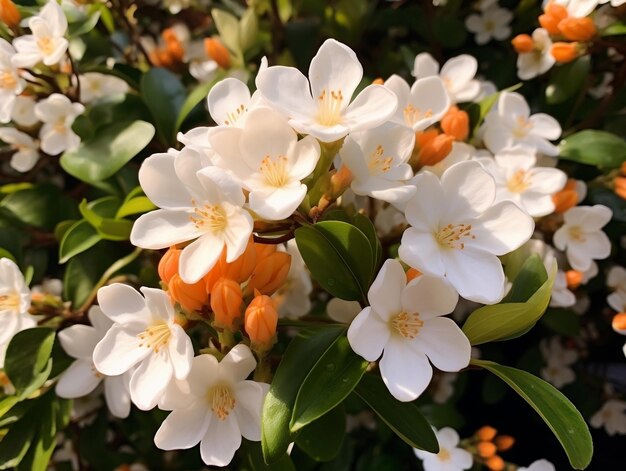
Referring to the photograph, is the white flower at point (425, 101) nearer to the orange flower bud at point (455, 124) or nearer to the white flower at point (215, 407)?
the orange flower bud at point (455, 124)

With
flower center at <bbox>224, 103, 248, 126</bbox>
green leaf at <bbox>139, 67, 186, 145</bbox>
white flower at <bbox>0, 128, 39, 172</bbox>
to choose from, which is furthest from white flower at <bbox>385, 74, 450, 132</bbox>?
white flower at <bbox>0, 128, 39, 172</bbox>

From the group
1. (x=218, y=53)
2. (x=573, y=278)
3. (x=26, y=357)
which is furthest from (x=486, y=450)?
(x=218, y=53)

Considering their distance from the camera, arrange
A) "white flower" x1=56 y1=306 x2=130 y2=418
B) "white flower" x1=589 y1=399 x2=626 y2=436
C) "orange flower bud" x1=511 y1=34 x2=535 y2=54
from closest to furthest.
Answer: "white flower" x1=56 y1=306 x2=130 y2=418 < "orange flower bud" x1=511 y1=34 x2=535 y2=54 < "white flower" x1=589 y1=399 x2=626 y2=436

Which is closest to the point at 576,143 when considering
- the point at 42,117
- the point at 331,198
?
the point at 331,198

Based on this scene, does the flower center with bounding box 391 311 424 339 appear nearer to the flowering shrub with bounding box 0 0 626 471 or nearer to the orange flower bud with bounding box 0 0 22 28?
the flowering shrub with bounding box 0 0 626 471

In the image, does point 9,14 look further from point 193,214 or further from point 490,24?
point 490,24
